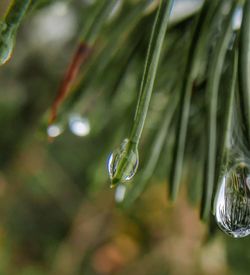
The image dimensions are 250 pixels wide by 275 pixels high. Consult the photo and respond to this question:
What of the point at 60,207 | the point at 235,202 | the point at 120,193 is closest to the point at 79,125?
the point at 120,193

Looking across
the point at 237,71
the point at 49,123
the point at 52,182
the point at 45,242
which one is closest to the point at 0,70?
the point at 52,182

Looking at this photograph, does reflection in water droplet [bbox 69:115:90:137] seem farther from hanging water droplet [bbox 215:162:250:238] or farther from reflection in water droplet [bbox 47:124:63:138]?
hanging water droplet [bbox 215:162:250:238]

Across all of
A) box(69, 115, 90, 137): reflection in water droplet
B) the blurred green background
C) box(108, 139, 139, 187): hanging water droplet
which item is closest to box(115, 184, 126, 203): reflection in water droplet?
box(69, 115, 90, 137): reflection in water droplet

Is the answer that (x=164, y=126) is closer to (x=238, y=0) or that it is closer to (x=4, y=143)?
(x=238, y=0)

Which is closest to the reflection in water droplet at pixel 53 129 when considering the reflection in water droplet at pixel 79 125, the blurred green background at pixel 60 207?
the reflection in water droplet at pixel 79 125

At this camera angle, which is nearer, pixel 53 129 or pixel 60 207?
Result: pixel 53 129

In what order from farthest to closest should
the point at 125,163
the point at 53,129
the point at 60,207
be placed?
the point at 60,207
the point at 53,129
the point at 125,163

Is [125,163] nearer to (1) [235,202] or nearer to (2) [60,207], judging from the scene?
(1) [235,202]
